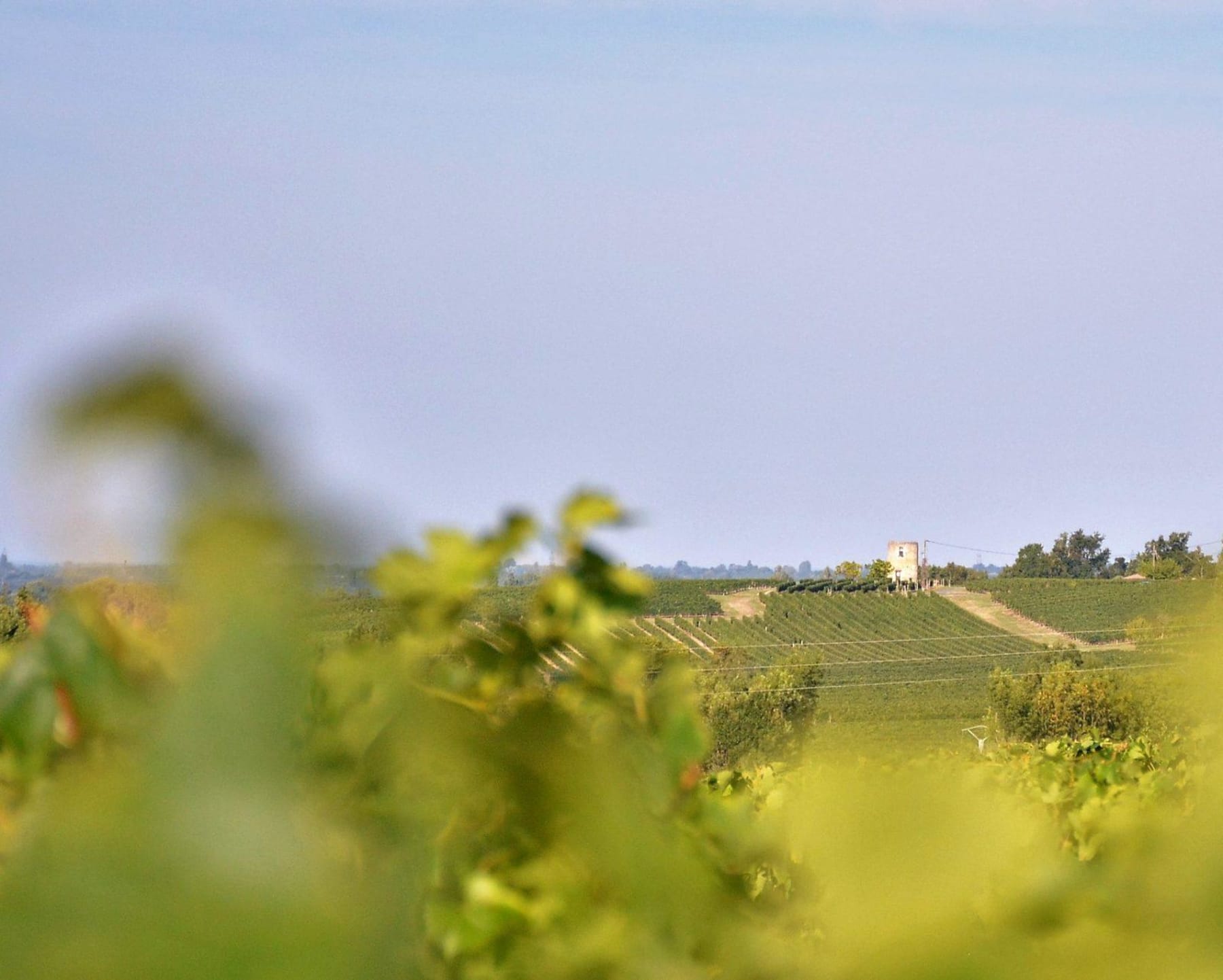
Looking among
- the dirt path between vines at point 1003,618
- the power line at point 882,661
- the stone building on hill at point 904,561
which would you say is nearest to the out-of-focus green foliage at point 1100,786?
the power line at point 882,661

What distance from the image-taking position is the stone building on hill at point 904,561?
3170cm

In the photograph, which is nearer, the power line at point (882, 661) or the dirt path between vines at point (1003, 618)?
the power line at point (882, 661)

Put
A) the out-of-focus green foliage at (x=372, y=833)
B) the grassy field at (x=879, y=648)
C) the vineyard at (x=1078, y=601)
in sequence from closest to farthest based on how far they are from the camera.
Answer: the out-of-focus green foliage at (x=372, y=833)
the grassy field at (x=879, y=648)
the vineyard at (x=1078, y=601)

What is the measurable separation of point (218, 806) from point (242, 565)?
Answer: 19 millimetres

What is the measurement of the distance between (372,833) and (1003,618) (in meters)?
28.4

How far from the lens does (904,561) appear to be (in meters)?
32.8

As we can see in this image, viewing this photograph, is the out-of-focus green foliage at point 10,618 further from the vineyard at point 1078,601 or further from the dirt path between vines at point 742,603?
the dirt path between vines at point 742,603

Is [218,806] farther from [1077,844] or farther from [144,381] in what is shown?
[1077,844]

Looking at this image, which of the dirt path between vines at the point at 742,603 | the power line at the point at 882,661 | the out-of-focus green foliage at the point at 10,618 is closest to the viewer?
the out-of-focus green foliage at the point at 10,618

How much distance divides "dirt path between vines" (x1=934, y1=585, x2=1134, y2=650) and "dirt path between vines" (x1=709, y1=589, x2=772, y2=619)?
4426 millimetres

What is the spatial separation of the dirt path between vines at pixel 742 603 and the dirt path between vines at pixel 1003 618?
14.5ft

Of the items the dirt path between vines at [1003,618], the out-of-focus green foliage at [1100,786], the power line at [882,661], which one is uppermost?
the out-of-focus green foliage at [1100,786]

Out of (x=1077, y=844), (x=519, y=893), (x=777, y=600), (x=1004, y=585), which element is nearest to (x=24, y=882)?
(x=519, y=893)

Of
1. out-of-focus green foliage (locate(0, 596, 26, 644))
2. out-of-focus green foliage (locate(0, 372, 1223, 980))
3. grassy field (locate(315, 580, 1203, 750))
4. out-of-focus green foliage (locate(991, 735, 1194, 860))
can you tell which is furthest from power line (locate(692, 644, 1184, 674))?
out-of-focus green foliage (locate(0, 372, 1223, 980))
